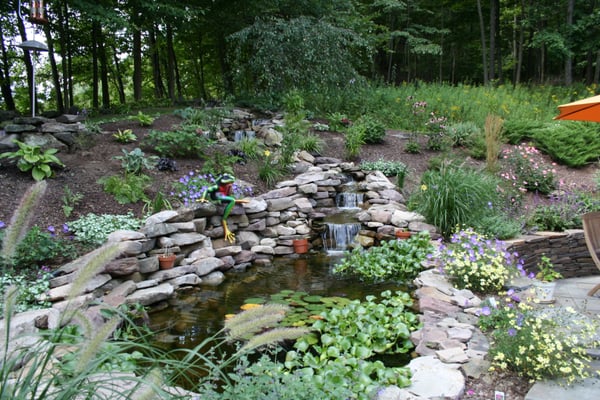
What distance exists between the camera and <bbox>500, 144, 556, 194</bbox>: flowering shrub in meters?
7.58

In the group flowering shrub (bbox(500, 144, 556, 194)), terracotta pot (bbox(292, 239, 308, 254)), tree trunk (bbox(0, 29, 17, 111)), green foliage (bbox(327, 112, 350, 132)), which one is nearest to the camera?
terracotta pot (bbox(292, 239, 308, 254))

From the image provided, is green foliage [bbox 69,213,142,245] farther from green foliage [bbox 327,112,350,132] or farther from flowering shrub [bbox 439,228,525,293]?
green foliage [bbox 327,112,350,132]

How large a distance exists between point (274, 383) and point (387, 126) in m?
9.59

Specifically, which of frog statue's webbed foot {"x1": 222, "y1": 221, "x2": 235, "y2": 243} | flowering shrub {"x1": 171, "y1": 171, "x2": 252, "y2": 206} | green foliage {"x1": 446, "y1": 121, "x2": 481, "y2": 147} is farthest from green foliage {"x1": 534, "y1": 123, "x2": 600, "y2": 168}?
frog statue's webbed foot {"x1": 222, "y1": 221, "x2": 235, "y2": 243}

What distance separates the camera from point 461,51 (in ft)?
69.3

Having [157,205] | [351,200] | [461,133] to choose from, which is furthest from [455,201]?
[461,133]

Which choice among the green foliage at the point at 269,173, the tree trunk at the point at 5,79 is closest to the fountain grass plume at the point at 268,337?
the green foliage at the point at 269,173

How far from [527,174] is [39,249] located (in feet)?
24.4

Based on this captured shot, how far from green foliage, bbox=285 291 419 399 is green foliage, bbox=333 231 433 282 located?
0.95m

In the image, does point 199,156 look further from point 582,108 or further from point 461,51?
point 461,51

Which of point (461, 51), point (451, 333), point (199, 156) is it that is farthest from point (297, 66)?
point (461, 51)

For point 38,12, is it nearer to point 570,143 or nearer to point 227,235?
point 227,235

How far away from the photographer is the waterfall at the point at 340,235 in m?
6.72

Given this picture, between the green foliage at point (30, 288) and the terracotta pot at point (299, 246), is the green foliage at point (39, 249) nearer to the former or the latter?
the green foliage at point (30, 288)
